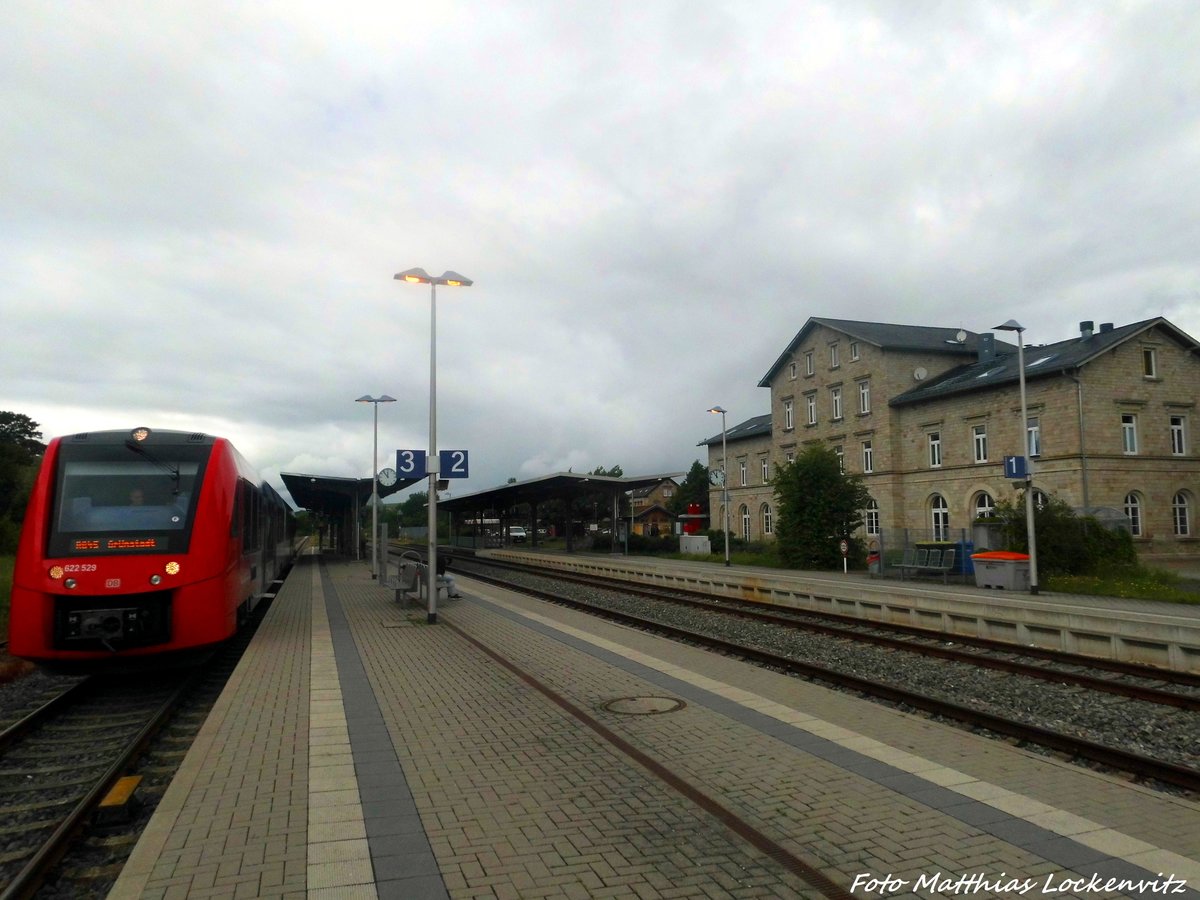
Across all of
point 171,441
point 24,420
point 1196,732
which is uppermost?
point 24,420

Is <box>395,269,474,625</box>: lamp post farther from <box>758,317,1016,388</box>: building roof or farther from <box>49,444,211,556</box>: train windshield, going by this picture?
<box>758,317,1016,388</box>: building roof

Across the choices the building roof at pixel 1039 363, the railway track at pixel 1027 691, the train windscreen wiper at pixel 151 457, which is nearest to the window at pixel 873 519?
the building roof at pixel 1039 363

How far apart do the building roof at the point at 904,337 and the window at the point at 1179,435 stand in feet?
35.2

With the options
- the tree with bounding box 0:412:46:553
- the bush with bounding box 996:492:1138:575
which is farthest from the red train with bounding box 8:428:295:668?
the tree with bounding box 0:412:46:553

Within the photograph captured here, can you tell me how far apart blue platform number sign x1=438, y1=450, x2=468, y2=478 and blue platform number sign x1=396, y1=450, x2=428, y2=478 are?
0.66 metres

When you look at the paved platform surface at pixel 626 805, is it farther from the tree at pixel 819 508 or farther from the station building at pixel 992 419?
the tree at pixel 819 508

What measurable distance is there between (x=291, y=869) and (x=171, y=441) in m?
7.31

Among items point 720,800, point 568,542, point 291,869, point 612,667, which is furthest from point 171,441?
point 568,542

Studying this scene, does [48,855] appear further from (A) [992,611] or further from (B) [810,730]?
(A) [992,611]

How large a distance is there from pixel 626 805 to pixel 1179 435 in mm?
37745

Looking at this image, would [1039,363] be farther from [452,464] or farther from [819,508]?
[452,464]

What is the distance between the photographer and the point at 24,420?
2233 inches

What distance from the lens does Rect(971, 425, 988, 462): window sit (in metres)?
36.8

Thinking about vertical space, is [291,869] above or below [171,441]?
below
